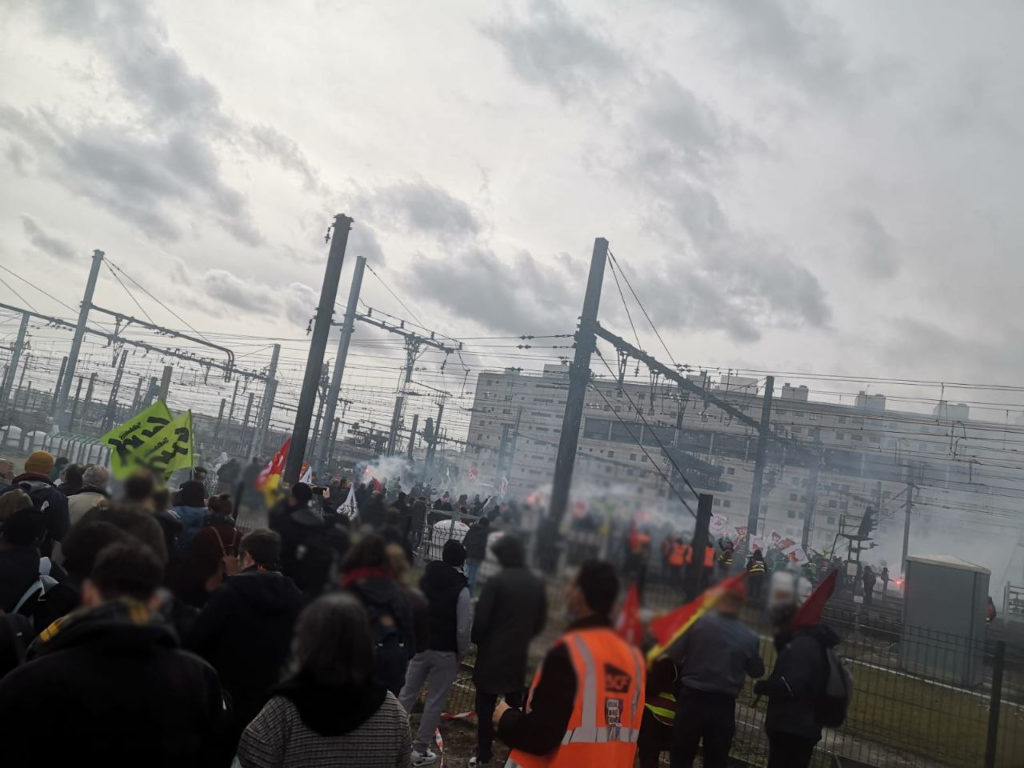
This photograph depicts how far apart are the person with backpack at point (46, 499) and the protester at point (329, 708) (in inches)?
114

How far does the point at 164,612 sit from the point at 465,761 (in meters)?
5.37

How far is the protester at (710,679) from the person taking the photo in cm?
347

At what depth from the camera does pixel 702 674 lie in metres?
3.71

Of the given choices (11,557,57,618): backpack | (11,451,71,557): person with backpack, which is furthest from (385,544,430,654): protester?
(11,451,71,557): person with backpack

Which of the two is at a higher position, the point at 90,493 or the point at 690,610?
the point at 690,610

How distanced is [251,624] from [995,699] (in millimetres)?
7622

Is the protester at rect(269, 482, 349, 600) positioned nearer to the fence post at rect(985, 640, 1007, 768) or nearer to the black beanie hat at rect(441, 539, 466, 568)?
the black beanie hat at rect(441, 539, 466, 568)

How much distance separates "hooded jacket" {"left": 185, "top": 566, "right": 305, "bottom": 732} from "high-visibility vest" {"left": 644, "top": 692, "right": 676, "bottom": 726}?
323 cm

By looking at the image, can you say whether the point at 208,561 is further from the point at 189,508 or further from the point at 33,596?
the point at 33,596

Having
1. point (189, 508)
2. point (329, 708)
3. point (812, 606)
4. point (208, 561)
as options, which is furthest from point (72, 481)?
point (812, 606)

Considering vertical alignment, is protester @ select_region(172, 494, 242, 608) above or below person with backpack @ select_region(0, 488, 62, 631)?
above

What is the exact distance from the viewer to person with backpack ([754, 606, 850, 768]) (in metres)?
2.77

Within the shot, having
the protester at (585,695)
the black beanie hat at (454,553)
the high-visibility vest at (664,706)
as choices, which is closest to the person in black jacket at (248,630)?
the protester at (585,695)

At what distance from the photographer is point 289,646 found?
2312mm
